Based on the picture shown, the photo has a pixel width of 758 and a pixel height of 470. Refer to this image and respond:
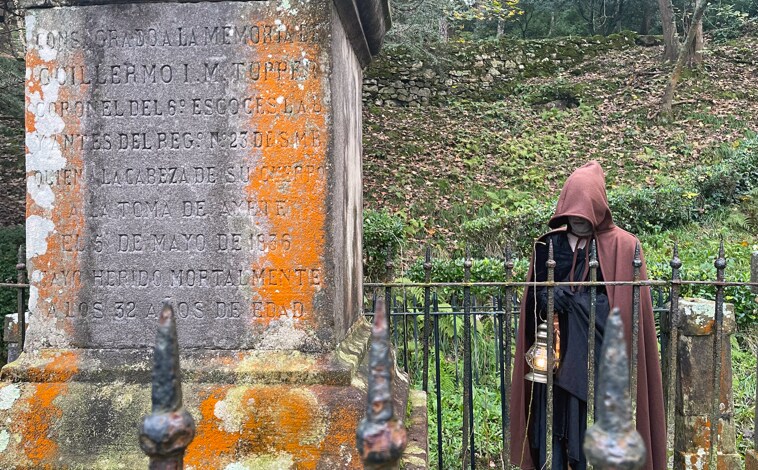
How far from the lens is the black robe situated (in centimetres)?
328

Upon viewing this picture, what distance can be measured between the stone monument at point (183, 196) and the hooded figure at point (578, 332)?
1.60 meters

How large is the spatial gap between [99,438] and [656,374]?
302 cm

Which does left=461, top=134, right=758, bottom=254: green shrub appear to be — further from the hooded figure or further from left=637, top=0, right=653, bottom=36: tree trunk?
left=637, top=0, right=653, bottom=36: tree trunk

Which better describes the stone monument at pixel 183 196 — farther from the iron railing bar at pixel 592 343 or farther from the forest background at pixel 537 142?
the forest background at pixel 537 142

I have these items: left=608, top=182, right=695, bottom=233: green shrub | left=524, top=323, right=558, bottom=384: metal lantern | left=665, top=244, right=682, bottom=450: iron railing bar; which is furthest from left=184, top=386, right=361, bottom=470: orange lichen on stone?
left=608, top=182, right=695, bottom=233: green shrub

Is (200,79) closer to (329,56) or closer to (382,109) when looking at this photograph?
(329,56)

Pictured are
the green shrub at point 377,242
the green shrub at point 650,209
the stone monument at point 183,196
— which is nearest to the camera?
the stone monument at point 183,196

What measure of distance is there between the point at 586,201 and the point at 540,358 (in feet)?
3.25

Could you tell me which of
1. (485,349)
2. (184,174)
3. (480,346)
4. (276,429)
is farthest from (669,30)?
(276,429)

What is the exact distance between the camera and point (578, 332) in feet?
10.9

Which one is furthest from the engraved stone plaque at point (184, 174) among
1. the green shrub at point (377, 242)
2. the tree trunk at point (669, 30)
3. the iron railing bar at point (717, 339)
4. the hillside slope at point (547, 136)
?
the tree trunk at point (669, 30)

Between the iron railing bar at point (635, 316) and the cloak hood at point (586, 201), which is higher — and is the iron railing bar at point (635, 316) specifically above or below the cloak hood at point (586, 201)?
below

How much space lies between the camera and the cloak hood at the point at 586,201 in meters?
3.32

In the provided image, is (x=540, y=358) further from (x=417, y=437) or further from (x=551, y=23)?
(x=551, y=23)
